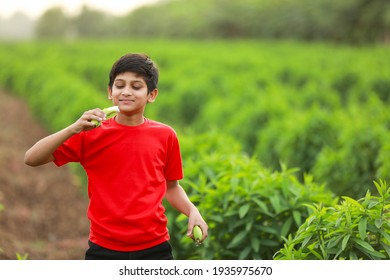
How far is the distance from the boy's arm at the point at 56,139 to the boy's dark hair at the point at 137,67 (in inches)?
9.2

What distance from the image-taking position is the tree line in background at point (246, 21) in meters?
43.0

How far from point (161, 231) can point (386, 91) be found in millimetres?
11772

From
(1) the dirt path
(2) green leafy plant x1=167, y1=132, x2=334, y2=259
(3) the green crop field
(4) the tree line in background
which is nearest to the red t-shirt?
(3) the green crop field

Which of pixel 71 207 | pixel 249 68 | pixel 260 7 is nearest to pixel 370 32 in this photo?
pixel 260 7

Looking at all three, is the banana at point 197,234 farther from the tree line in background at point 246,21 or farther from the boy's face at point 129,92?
the tree line in background at point 246,21

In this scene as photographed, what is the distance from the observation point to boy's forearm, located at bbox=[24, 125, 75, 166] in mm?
2182

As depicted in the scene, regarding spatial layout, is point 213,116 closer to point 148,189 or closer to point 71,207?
point 71,207

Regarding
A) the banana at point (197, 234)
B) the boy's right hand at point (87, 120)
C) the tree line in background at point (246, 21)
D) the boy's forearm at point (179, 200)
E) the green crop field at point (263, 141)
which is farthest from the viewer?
the tree line in background at point (246, 21)

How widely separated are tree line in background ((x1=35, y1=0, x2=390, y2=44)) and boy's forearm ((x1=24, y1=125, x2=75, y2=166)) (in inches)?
1418

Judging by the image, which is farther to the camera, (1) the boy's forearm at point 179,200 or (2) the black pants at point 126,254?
(1) the boy's forearm at point 179,200

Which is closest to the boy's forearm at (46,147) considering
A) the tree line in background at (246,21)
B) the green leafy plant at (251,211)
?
the green leafy plant at (251,211)

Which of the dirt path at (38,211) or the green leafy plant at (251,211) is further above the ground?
the green leafy plant at (251,211)

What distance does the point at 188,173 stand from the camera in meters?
4.62

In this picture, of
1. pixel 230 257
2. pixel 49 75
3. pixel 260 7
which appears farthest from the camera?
pixel 260 7
